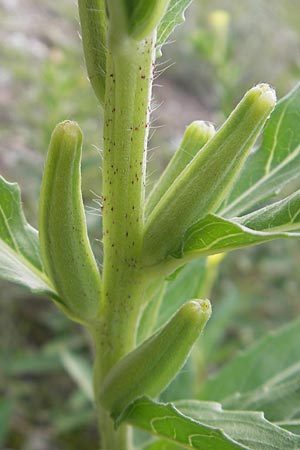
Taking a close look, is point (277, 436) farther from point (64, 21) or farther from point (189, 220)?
point (64, 21)

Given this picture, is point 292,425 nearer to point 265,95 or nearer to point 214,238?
point 214,238

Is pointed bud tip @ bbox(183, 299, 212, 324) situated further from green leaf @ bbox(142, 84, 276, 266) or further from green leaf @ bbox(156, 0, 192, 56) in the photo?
green leaf @ bbox(156, 0, 192, 56)

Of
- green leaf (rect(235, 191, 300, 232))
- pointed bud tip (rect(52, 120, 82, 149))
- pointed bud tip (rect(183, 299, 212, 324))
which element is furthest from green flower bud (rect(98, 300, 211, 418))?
pointed bud tip (rect(52, 120, 82, 149))

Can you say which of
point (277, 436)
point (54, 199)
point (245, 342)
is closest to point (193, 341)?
point (277, 436)

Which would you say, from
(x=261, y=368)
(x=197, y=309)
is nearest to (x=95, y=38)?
(x=197, y=309)

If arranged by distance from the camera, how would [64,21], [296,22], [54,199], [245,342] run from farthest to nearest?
1. [64,21]
2. [296,22]
3. [245,342]
4. [54,199]

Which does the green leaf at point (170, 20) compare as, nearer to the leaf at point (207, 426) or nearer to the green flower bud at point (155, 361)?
the green flower bud at point (155, 361)

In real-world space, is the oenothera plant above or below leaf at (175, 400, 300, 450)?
above
